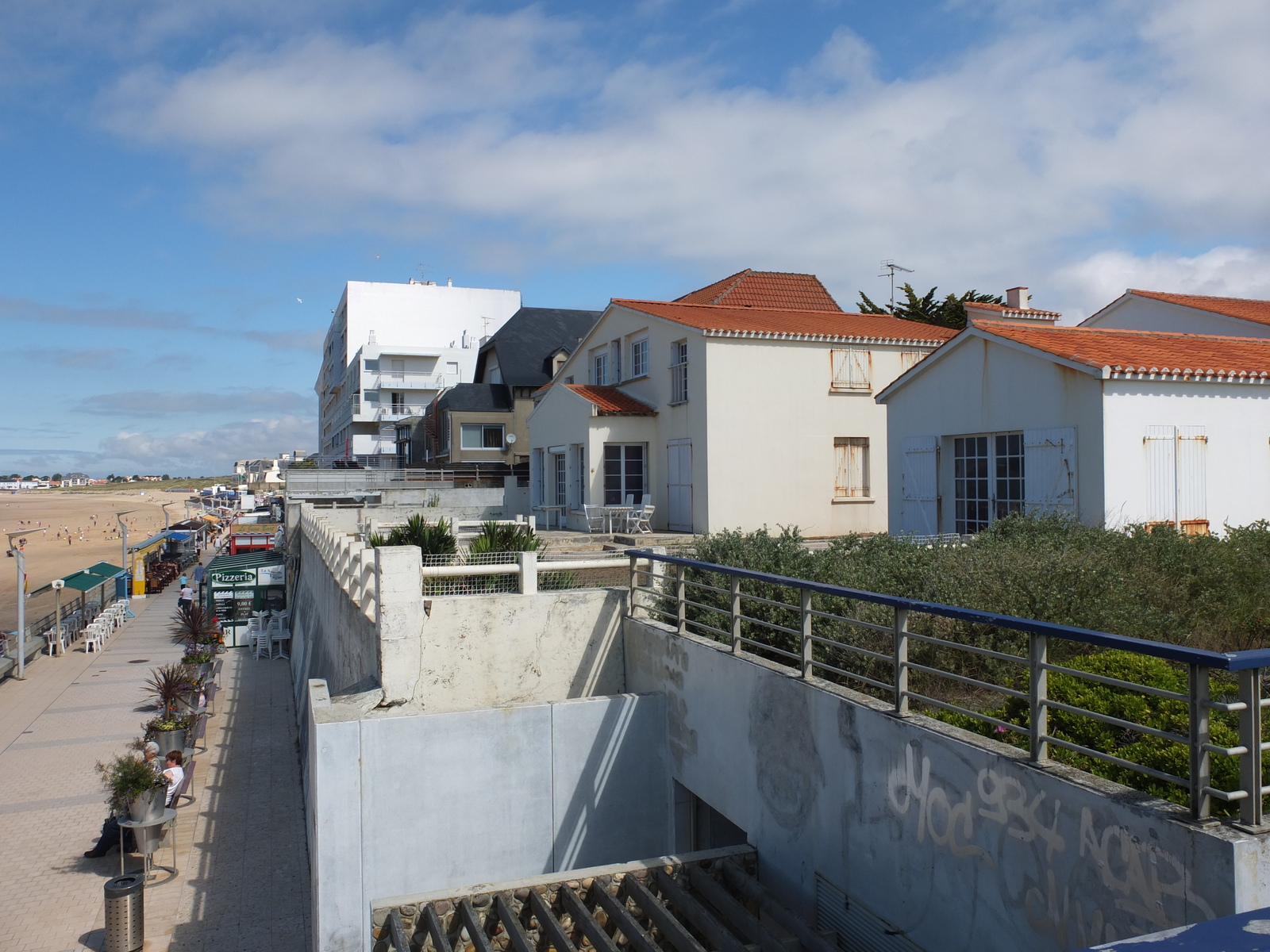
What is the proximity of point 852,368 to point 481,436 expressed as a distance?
65.8 feet

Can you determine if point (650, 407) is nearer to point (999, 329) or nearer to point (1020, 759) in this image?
point (999, 329)

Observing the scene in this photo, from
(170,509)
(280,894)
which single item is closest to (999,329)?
(280,894)

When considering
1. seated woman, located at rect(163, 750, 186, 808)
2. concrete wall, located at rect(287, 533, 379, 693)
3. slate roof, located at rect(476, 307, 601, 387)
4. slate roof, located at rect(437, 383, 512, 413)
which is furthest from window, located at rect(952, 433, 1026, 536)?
slate roof, located at rect(476, 307, 601, 387)

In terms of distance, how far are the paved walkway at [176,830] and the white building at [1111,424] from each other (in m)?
11.0

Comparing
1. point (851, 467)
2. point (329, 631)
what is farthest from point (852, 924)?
point (851, 467)

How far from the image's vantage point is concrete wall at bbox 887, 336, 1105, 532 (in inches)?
493

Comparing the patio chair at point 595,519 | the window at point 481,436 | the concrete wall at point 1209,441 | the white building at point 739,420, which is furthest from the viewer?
the window at point 481,436

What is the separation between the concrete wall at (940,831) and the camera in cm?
397

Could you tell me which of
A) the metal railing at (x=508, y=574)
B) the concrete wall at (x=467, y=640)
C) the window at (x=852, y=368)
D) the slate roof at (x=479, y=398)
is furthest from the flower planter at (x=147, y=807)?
the slate roof at (x=479, y=398)

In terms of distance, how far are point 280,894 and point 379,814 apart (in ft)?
9.52

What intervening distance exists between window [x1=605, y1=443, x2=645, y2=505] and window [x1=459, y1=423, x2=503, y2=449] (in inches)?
658

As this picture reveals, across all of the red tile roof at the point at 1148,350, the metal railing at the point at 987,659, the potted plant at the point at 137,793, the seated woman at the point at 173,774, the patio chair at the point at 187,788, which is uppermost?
the red tile roof at the point at 1148,350

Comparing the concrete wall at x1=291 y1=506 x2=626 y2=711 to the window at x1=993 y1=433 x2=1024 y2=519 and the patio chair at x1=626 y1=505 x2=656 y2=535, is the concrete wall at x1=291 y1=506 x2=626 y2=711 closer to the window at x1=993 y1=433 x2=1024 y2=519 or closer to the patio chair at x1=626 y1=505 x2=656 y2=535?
the window at x1=993 y1=433 x2=1024 y2=519

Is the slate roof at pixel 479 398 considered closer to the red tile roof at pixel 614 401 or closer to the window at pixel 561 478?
the window at pixel 561 478
